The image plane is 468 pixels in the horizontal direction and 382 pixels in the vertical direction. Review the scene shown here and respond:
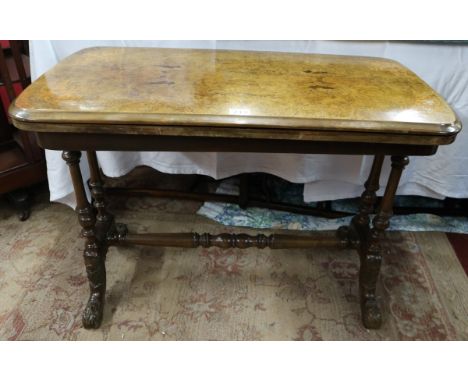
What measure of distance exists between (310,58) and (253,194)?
68 centimetres

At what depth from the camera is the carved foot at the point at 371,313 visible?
111 cm

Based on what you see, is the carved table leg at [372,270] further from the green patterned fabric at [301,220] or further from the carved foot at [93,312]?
the carved foot at [93,312]

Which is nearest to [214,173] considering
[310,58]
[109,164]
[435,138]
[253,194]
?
[253,194]

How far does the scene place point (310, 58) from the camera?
1.08m

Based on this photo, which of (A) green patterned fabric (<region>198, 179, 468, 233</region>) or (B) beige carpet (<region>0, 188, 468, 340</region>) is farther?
(A) green patterned fabric (<region>198, 179, 468, 233</region>)

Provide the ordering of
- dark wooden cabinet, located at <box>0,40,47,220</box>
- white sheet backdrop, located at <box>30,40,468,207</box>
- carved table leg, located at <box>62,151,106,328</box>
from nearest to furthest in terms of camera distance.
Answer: carved table leg, located at <box>62,151,106,328</box> → white sheet backdrop, located at <box>30,40,468,207</box> → dark wooden cabinet, located at <box>0,40,47,220</box>

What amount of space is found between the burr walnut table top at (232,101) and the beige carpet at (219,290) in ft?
2.04

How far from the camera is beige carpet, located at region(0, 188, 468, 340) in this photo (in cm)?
111

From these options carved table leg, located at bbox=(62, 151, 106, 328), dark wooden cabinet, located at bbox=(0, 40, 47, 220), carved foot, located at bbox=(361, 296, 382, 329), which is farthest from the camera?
dark wooden cabinet, located at bbox=(0, 40, 47, 220)

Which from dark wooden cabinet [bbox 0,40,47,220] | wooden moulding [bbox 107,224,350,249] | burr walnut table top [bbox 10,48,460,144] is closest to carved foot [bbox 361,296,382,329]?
wooden moulding [bbox 107,224,350,249]

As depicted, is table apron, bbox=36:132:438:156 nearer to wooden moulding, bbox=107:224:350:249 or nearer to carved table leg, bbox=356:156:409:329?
carved table leg, bbox=356:156:409:329

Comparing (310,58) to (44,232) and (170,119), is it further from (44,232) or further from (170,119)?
(44,232)

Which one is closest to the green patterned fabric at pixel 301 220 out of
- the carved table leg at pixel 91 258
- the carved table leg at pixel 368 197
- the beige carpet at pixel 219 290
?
the beige carpet at pixel 219 290

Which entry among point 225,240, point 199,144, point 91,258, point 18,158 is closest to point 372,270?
point 225,240
